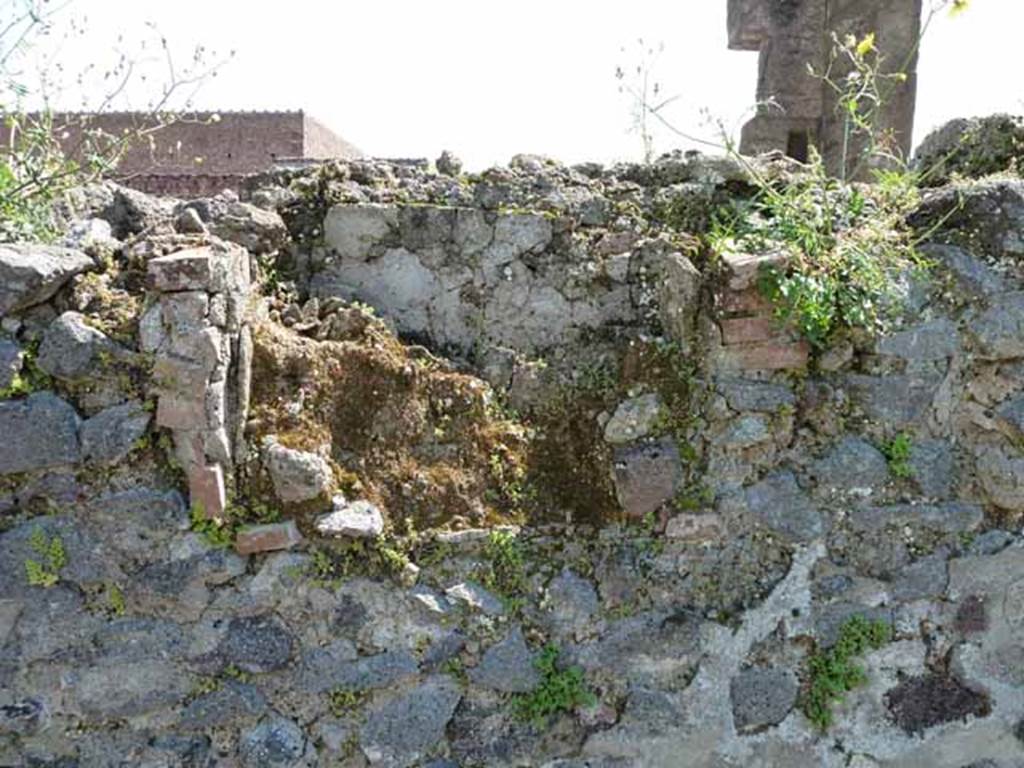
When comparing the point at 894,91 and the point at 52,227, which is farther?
the point at 894,91

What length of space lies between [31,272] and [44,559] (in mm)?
743

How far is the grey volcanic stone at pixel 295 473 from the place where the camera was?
250 centimetres

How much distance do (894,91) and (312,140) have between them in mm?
4062

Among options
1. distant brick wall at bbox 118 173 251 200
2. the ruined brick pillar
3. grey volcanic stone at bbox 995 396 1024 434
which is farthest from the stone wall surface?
the ruined brick pillar

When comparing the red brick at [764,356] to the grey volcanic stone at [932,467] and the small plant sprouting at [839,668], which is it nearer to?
the grey volcanic stone at [932,467]

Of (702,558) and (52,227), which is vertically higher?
(52,227)

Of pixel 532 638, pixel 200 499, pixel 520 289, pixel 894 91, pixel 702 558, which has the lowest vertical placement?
pixel 532 638

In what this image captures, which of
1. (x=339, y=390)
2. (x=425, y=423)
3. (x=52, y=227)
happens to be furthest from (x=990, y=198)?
(x=52, y=227)

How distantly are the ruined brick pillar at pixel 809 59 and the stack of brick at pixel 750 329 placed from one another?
9.54 ft

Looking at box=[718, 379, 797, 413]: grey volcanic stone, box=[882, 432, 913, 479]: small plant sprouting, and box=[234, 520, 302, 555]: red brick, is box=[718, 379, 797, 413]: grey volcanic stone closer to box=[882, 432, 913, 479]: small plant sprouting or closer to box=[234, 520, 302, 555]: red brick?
box=[882, 432, 913, 479]: small plant sprouting

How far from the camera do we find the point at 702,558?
2732mm

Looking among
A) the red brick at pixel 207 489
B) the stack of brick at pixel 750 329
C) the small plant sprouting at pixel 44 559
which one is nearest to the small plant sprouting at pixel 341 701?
the red brick at pixel 207 489

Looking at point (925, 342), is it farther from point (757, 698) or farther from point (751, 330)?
point (757, 698)

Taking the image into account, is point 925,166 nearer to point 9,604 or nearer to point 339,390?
point 339,390
